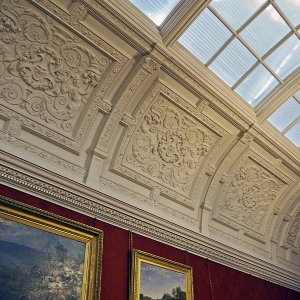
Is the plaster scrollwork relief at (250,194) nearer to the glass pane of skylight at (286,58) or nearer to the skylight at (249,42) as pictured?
the skylight at (249,42)

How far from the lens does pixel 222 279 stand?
33.0 ft

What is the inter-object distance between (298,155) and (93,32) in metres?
7.58

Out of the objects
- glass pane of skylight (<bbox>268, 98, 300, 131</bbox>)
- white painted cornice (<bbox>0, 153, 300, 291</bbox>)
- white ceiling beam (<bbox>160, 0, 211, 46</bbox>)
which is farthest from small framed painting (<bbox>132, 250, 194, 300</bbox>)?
glass pane of skylight (<bbox>268, 98, 300, 131</bbox>)

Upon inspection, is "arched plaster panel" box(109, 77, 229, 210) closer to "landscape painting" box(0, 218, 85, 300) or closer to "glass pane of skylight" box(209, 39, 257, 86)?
"glass pane of skylight" box(209, 39, 257, 86)

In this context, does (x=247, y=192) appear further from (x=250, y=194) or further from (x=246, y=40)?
(x=246, y=40)

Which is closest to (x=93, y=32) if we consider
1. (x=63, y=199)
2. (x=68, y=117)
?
(x=68, y=117)

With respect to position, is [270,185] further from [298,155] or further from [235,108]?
[235,108]

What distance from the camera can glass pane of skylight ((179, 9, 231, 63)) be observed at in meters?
8.94

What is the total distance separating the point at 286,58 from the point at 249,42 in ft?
4.55

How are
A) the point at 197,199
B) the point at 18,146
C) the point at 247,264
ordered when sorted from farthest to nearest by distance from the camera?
the point at 247,264 → the point at 197,199 → the point at 18,146

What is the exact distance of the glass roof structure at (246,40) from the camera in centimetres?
889

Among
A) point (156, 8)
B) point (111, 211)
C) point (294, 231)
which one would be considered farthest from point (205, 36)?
point (294, 231)

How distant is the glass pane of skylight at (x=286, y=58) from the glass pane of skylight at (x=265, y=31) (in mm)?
298

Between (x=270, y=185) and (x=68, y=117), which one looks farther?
(x=270, y=185)
